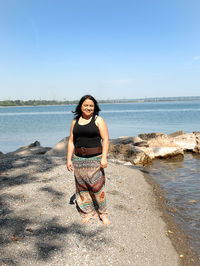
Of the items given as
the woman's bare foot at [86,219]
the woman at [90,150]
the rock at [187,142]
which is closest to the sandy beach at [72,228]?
the woman's bare foot at [86,219]

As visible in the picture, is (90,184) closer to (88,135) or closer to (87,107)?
(88,135)

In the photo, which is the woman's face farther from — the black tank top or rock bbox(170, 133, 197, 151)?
rock bbox(170, 133, 197, 151)

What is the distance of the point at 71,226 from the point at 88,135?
187 cm

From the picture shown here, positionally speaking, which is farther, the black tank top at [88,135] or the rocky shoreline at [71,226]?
the black tank top at [88,135]

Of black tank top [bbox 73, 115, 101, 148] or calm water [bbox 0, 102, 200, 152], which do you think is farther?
calm water [bbox 0, 102, 200, 152]

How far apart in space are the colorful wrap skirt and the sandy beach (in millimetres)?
Result: 292

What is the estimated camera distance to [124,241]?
13.5 feet

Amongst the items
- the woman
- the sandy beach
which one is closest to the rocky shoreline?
the sandy beach

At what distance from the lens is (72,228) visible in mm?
4332

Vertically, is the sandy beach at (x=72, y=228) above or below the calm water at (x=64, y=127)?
above

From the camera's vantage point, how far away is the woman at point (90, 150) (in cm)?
422

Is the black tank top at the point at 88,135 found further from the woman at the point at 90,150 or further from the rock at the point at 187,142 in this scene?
the rock at the point at 187,142

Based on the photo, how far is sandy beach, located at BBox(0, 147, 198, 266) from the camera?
361cm

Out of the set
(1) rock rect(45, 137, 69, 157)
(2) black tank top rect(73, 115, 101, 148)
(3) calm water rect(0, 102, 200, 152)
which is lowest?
(3) calm water rect(0, 102, 200, 152)
